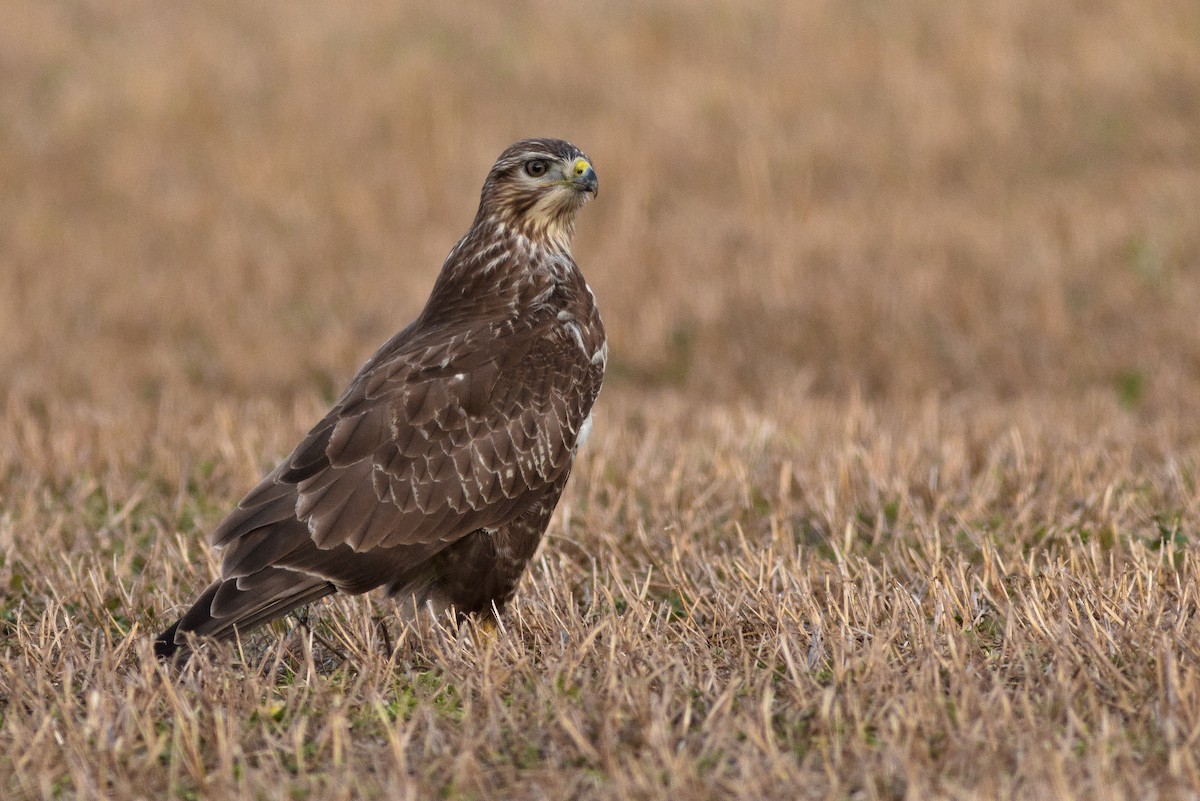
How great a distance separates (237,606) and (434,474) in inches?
29.7

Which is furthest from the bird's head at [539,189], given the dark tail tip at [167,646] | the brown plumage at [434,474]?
the dark tail tip at [167,646]

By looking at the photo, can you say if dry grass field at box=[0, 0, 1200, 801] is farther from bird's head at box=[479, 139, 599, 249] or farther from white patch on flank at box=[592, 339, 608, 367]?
bird's head at box=[479, 139, 599, 249]

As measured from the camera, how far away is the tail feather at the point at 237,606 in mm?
4234

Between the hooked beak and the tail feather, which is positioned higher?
the hooked beak

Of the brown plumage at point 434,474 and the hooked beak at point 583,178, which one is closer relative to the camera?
the brown plumage at point 434,474

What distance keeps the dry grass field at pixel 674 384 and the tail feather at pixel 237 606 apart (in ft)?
0.47

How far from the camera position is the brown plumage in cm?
442

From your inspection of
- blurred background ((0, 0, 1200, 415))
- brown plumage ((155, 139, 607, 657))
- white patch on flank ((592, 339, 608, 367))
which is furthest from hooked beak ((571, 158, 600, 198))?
blurred background ((0, 0, 1200, 415))

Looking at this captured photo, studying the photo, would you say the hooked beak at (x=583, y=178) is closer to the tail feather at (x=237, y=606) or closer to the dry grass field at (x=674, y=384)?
the dry grass field at (x=674, y=384)

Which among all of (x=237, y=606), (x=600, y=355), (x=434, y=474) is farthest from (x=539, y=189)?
(x=237, y=606)

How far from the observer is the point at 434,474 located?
15.4ft

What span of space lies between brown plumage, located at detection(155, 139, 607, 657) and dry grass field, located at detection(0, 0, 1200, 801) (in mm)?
206

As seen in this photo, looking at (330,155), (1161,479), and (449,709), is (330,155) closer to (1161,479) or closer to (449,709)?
(1161,479)

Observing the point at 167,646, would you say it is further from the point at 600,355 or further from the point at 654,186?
the point at 654,186
